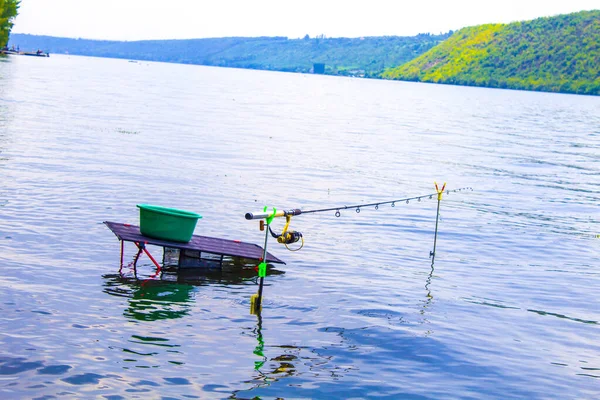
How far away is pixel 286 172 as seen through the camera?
123 feet

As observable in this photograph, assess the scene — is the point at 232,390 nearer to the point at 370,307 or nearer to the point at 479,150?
the point at 370,307

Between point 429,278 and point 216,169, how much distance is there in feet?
59.3

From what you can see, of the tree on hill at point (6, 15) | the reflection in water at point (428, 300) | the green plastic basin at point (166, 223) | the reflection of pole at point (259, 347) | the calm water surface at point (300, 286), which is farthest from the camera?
the tree on hill at point (6, 15)

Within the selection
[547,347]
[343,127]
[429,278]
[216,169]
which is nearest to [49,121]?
[216,169]

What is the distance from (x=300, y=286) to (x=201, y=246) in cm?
253

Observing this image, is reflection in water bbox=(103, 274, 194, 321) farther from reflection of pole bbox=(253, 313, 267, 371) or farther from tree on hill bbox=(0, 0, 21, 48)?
tree on hill bbox=(0, 0, 21, 48)

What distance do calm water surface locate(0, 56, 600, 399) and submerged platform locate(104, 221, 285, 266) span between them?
1.99 ft

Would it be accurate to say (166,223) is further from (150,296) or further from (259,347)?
(259,347)

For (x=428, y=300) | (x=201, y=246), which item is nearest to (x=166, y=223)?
(x=201, y=246)

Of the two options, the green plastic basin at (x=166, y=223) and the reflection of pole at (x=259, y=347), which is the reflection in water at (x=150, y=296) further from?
the reflection of pole at (x=259, y=347)

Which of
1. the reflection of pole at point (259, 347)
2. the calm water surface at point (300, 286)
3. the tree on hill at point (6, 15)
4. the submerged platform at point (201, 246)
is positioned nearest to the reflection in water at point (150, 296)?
the calm water surface at point (300, 286)

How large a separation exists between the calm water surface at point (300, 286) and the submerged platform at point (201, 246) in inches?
23.9

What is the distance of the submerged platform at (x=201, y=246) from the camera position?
58.0 ft

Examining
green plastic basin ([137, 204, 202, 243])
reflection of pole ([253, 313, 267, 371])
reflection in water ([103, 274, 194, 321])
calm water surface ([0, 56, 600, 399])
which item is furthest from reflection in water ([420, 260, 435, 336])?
Result: green plastic basin ([137, 204, 202, 243])
